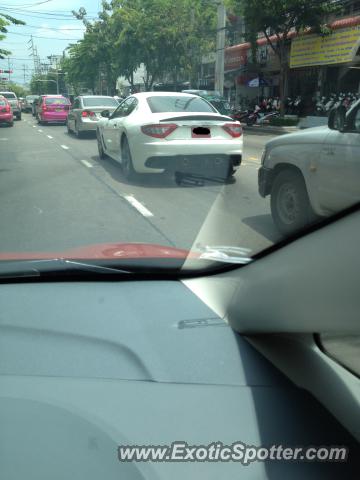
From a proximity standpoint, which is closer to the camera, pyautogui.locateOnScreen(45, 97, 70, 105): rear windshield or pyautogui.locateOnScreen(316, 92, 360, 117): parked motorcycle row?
pyautogui.locateOnScreen(316, 92, 360, 117): parked motorcycle row

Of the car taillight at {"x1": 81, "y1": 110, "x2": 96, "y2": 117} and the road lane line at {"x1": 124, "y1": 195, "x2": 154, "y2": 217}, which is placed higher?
the car taillight at {"x1": 81, "y1": 110, "x2": 96, "y2": 117}

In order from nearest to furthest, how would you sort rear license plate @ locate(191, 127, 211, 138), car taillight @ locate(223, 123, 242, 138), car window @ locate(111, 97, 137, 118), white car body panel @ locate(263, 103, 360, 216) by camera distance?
white car body panel @ locate(263, 103, 360, 216)
car taillight @ locate(223, 123, 242, 138)
rear license plate @ locate(191, 127, 211, 138)
car window @ locate(111, 97, 137, 118)

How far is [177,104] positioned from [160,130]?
1.09 metres

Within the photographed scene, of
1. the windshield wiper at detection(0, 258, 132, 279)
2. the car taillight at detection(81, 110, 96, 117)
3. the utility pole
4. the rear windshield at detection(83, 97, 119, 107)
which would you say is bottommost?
the windshield wiper at detection(0, 258, 132, 279)

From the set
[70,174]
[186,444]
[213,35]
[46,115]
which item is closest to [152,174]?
[70,174]

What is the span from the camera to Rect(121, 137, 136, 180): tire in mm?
8548

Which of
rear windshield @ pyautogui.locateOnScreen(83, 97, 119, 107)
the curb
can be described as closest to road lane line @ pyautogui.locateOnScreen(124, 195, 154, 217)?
the curb

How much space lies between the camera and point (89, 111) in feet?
58.0

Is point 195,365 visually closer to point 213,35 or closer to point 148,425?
point 148,425

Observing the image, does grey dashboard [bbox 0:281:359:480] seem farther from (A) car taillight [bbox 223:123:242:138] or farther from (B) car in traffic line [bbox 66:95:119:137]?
(B) car in traffic line [bbox 66:95:119:137]

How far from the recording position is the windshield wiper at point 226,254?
260cm

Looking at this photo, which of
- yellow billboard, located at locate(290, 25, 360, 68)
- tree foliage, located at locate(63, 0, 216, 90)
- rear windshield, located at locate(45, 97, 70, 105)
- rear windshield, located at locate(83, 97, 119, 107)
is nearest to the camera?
yellow billboard, located at locate(290, 25, 360, 68)

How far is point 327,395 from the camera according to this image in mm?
1745

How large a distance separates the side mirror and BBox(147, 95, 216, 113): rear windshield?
640 cm
